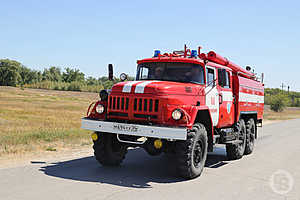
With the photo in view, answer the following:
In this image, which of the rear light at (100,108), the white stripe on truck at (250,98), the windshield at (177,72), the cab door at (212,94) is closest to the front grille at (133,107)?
the rear light at (100,108)

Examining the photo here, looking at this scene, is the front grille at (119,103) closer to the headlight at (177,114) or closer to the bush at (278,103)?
the headlight at (177,114)

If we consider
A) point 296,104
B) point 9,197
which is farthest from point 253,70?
point 296,104

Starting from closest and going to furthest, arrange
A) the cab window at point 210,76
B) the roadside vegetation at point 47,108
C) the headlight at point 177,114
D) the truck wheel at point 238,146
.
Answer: the headlight at point 177,114 < the cab window at point 210,76 < the truck wheel at point 238,146 < the roadside vegetation at point 47,108

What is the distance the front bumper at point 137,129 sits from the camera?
Answer: 21.5 ft

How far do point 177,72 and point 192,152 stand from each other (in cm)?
210

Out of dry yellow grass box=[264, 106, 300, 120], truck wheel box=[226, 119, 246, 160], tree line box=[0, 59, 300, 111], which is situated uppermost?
tree line box=[0, 59, 300, 111]

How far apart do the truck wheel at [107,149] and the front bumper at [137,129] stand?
58 centimetres

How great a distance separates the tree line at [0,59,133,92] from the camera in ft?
282

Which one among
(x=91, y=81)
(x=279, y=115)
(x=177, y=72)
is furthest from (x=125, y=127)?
(x=91, y=81)

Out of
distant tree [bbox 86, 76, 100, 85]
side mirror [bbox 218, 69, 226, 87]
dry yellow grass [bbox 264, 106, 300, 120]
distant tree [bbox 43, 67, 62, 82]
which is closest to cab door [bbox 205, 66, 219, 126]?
side mirror [bbox 218, 69, 226, 87]

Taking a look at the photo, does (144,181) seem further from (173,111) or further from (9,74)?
(9,74)

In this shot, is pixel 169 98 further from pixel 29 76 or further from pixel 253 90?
pixel 29 76

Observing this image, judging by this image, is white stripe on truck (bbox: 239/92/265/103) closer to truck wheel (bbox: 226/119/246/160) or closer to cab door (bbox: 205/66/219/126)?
truck wheel (bbox: 226/119/246/160)

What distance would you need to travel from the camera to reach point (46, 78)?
118m
